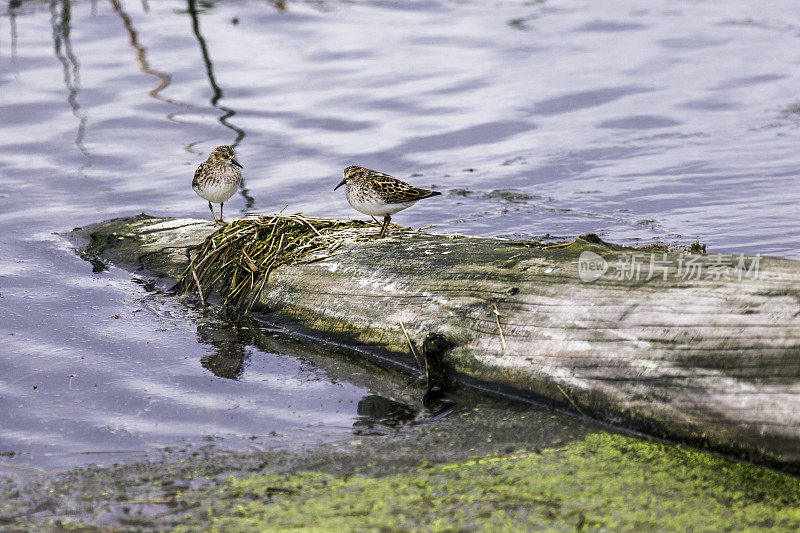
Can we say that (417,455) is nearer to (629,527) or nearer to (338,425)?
(338,425)

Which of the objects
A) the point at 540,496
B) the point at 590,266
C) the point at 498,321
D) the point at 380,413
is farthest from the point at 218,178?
the point at 540,496

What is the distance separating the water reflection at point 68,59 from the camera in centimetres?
1375

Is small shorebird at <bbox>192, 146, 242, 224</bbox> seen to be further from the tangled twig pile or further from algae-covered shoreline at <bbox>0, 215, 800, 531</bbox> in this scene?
algae-covered shoreline at <bbox>0, 215, 800, 531</bbox>

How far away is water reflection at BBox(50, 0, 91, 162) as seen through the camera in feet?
45.1

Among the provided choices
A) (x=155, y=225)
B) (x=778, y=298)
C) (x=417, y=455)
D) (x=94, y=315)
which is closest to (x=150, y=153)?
(x=155, y=225)

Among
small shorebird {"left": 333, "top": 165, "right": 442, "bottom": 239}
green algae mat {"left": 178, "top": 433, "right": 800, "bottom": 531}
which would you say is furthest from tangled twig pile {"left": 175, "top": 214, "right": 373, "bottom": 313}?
green algae mat {"left": 178, "top": 433, "right": 800, "bottom": 531}

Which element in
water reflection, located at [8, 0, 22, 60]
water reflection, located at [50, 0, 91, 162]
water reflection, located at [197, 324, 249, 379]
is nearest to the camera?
water reflection, located at [197, 324, 249, 379]

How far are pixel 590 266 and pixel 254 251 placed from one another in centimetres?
290

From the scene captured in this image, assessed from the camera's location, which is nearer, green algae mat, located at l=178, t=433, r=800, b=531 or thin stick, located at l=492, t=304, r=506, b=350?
green algae mat, located at l=178, t=433, r=800, b=531

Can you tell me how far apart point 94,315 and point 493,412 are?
3.62 meters

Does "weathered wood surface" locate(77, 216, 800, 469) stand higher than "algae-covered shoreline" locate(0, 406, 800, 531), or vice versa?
"weathered wood surface" locate(77, 216, 800, 469)

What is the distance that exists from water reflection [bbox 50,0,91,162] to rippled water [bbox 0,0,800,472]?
0.20 feet

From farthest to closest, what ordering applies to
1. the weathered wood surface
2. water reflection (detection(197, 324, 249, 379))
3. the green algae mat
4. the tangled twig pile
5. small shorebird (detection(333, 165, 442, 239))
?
small shorebird (detection(333, 165, 442, 239)), the tangled twig pile, water reflection (detection(197, 324, 249, 379)), the weathered wood surface, the green algae mat

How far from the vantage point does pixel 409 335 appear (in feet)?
18.7
